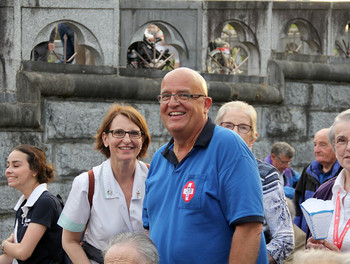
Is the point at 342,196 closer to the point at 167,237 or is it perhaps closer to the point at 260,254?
the point at 260,254

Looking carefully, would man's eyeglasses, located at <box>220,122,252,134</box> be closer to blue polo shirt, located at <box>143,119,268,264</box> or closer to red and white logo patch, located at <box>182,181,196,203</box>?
blue polo shirt, located at <box>143,119,268,264</box>

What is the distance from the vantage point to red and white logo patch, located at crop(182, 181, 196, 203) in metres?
3.22

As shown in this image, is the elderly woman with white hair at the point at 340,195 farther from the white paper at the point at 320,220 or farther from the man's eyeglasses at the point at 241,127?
the man's eyeglasses at the point at 241,127

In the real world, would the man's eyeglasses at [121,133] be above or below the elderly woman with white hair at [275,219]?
above

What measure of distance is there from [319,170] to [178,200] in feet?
10.8

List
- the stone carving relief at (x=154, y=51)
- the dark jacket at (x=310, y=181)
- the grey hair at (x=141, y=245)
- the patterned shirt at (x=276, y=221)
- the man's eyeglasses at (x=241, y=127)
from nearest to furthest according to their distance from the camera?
1. the grey hair at (x=141, y=245)
2. the patterned shirt at (x=276, y=221)
3. the man's eyeglasses at (x=241, y=127)
4. the dark jacket at (x=310, y=181)
5. the stone carving relief at (x=154, y=51)

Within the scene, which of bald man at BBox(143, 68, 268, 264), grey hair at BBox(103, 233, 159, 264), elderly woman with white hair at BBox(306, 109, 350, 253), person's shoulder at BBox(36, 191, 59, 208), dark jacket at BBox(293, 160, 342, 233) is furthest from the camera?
dark jacket at BBox(293, 160, 342, 233)

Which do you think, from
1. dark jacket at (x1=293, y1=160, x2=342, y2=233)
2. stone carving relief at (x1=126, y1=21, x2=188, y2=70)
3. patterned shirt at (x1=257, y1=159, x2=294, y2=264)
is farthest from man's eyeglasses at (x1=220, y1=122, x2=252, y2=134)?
stone carving relief at (x1=126, y1=21, x2=188, y2=70)

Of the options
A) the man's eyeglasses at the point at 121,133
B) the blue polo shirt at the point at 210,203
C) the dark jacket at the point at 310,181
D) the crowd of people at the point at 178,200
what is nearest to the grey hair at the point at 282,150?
the dark jacket at the point at 310,181

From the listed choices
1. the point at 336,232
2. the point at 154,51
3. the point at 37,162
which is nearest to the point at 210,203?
the point at 336,232

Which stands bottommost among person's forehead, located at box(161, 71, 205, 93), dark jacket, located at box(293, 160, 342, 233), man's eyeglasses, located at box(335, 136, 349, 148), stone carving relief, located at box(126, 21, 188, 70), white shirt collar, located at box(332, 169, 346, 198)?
dark jacket, located at box(293, 160, 342, 233)

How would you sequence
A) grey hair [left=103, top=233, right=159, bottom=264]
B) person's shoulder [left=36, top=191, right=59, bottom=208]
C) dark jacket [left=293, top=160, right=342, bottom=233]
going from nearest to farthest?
grey hair [left=103, top=233, right=159, bottom=264] < person's shoulder [left=36, top=191, right=59, bottom=208] < dark jacket [left=293, top=160, right=342, bottom=233]

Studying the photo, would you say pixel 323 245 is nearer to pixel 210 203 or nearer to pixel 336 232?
pixel 336 232

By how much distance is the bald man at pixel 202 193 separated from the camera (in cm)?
319
